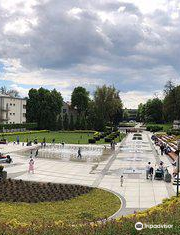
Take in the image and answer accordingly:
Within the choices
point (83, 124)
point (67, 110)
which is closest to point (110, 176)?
point (83, 124)

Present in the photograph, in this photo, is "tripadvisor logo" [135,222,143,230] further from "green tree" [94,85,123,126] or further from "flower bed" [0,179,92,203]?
"green tree" [94,85,123,126]

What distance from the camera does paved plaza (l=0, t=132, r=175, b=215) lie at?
19.8 metres

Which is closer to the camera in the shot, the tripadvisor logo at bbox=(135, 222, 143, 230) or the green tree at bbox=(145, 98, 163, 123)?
the tripadvisor logo at bbox=(135, 222, 143, 230)

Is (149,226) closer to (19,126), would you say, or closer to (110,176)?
(110,176)

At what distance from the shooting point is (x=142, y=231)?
765 cm

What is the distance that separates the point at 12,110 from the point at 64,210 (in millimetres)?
78068

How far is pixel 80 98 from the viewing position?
110 m

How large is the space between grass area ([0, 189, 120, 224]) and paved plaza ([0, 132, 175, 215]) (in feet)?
2.92

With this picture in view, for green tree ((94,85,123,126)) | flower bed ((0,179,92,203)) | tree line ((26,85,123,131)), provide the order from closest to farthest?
flower bed ((0,179,92,203)) < tree line ((26,85,123,131)) < green tree ((94,85,123,126))

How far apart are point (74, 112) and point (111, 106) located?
61.9ft

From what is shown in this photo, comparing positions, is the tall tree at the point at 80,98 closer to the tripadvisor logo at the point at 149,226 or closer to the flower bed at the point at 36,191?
the flower bed at the point at 36,191

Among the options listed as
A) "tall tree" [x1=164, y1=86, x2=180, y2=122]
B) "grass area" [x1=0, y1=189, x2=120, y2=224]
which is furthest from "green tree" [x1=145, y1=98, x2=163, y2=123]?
"grass area" [x1=0, y1=189, x2=120, y2=224]

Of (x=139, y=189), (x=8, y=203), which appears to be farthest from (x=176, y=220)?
(x=139, y=189)

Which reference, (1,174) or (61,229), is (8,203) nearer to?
(1,174)
